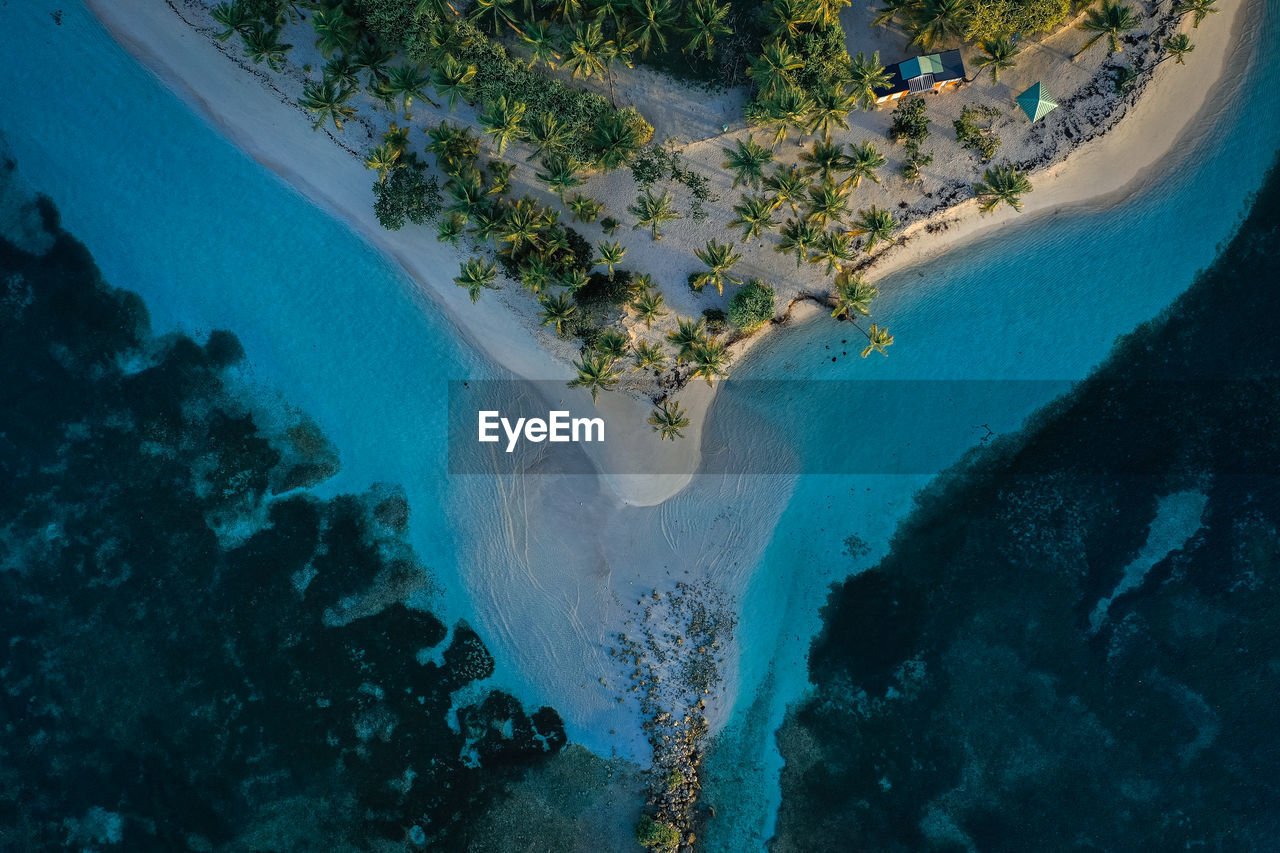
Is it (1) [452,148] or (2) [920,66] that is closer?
(2) [920,66]

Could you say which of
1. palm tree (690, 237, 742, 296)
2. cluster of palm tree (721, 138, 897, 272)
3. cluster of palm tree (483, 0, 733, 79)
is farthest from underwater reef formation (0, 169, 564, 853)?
cluster of palm tree (721, 138, 897, 272)

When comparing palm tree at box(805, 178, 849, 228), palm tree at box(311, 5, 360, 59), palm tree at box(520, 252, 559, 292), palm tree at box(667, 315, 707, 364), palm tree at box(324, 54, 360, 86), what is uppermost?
→ palm tree at box(311, 5, 360, 59)

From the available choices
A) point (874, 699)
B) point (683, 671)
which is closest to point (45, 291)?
point (683, 671)

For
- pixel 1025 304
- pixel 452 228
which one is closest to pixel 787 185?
pixel 1025 304

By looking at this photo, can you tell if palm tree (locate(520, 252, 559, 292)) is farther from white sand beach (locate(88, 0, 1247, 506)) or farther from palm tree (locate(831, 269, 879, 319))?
palm tree (locate(831, 269, 879, 319))

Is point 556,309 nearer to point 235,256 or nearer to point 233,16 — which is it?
point 235,256
